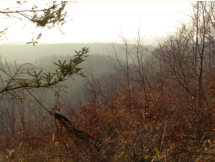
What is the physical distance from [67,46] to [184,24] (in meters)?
96.2

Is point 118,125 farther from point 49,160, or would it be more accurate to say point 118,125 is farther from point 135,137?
point 49,160

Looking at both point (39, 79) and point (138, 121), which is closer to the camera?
point (39, 79)

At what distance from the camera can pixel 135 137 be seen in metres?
2.84

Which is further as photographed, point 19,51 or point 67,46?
point 67,46

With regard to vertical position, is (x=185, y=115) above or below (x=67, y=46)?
below

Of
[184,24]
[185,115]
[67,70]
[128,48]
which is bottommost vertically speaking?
[185,115]

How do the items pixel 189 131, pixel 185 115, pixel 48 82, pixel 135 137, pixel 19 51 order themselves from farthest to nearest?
pixel 19 51, pixel 185 115, pixel 189 131, pixel 135 137, pixel 48 82

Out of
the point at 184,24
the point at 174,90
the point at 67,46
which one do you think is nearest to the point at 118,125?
the point at 174,90

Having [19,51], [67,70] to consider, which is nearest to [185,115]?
[67,70]

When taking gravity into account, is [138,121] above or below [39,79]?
below

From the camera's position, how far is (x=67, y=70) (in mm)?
2760

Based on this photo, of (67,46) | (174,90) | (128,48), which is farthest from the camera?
(67,46)

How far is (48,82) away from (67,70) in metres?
0.39

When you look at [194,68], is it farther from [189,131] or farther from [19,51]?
[19,51]
